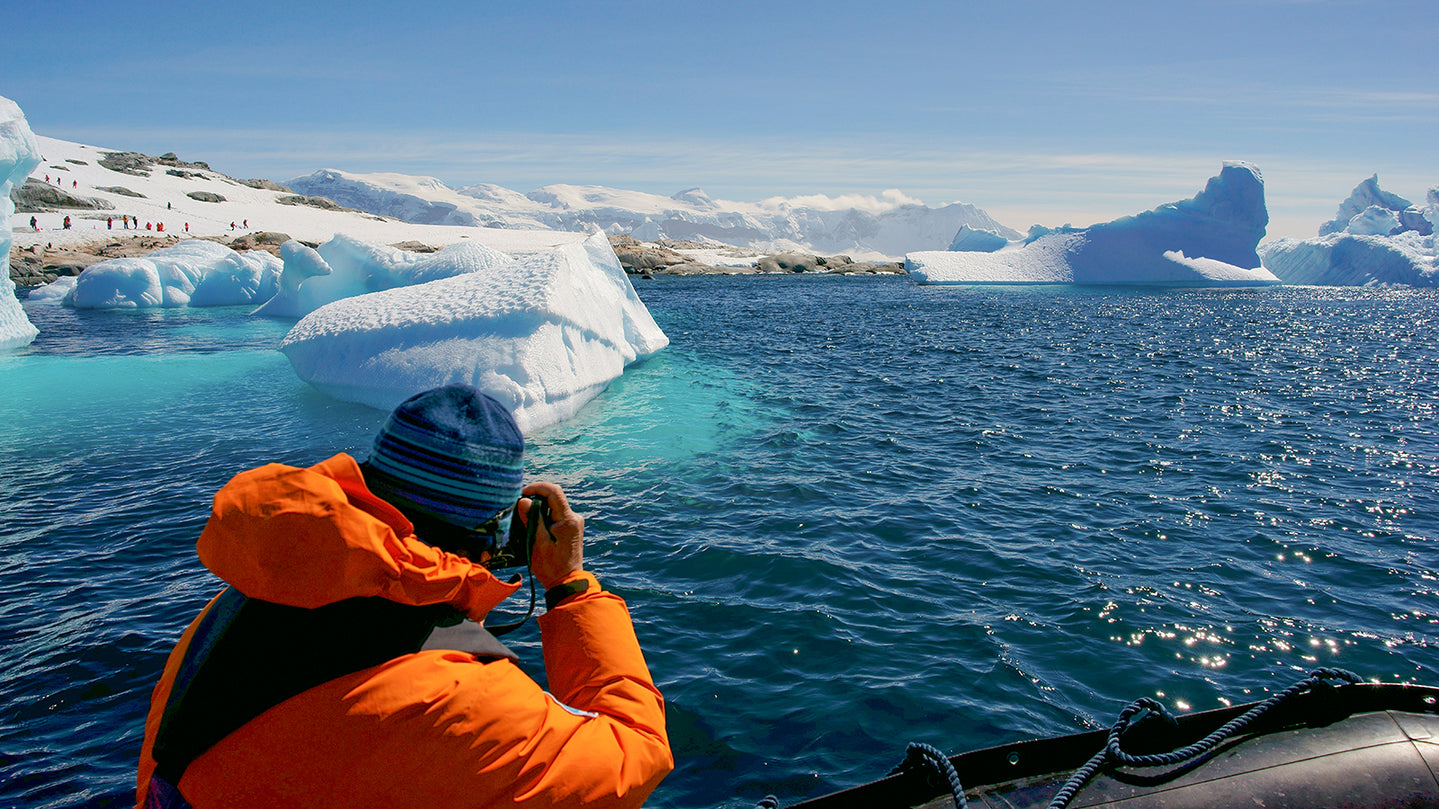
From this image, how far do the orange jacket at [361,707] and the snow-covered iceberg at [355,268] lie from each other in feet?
65.5

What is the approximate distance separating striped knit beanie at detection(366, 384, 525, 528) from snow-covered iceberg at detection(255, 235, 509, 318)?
1976cm

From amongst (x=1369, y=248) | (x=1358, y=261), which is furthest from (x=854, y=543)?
(x=1358, y=261)

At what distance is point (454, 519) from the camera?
163 centimetres

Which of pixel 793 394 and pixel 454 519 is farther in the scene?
pixel 793 394

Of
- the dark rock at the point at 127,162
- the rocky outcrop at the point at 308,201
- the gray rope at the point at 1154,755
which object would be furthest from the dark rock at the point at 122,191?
the gray rope at the point at 1154,755

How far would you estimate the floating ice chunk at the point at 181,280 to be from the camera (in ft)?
101

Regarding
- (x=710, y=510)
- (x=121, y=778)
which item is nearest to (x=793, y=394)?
Answer: (x=710, y=510)

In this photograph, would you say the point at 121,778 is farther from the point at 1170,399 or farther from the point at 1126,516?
the point at 1170,399

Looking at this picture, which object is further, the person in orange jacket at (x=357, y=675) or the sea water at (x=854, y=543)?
the sea water at (x=854, y=543)

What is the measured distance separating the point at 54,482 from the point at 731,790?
29.2ft

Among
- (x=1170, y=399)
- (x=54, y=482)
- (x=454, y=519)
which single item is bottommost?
(x=54, y=482)

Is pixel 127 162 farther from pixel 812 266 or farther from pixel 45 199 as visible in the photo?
A: pixel 812 266

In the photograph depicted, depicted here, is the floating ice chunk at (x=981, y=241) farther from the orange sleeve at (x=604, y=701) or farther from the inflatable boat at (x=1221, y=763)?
the orange sleeve at (x=604, y=701)

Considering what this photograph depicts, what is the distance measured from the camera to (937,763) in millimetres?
2789
